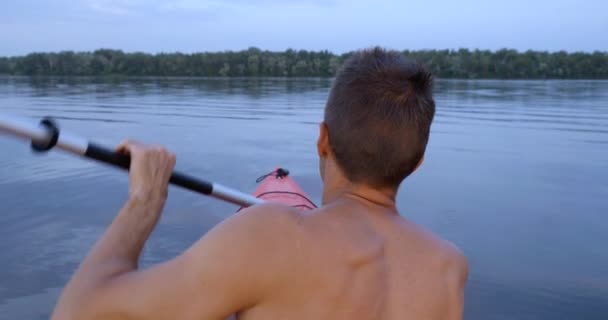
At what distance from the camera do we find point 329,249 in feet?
5.41

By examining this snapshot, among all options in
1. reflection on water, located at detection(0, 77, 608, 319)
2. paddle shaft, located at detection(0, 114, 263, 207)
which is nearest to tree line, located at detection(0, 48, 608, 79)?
reflection on water, located at detection(0, 77, 608, 319)

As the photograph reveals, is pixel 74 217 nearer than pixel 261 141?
Yes

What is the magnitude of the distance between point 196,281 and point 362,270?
421 millimetres

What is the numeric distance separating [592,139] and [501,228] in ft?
24.9

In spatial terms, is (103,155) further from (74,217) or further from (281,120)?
(281,120)

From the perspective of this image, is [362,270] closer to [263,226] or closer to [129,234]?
[263,226]

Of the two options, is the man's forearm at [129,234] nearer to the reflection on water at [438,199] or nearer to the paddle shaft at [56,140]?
the paddle shaft at [56,140]

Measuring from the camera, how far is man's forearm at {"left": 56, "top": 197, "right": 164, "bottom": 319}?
1639mm

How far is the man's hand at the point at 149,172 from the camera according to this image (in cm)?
188

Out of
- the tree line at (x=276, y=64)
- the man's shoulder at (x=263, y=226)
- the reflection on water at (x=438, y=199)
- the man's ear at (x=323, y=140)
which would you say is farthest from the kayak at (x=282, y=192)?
the tree line at (x=276, y=64)

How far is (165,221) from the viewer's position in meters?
7.11

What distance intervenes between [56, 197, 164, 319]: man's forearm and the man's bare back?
343 mm

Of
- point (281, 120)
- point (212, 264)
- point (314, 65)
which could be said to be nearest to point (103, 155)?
point (212, 264)

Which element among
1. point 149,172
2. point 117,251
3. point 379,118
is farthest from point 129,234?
point 379,118
